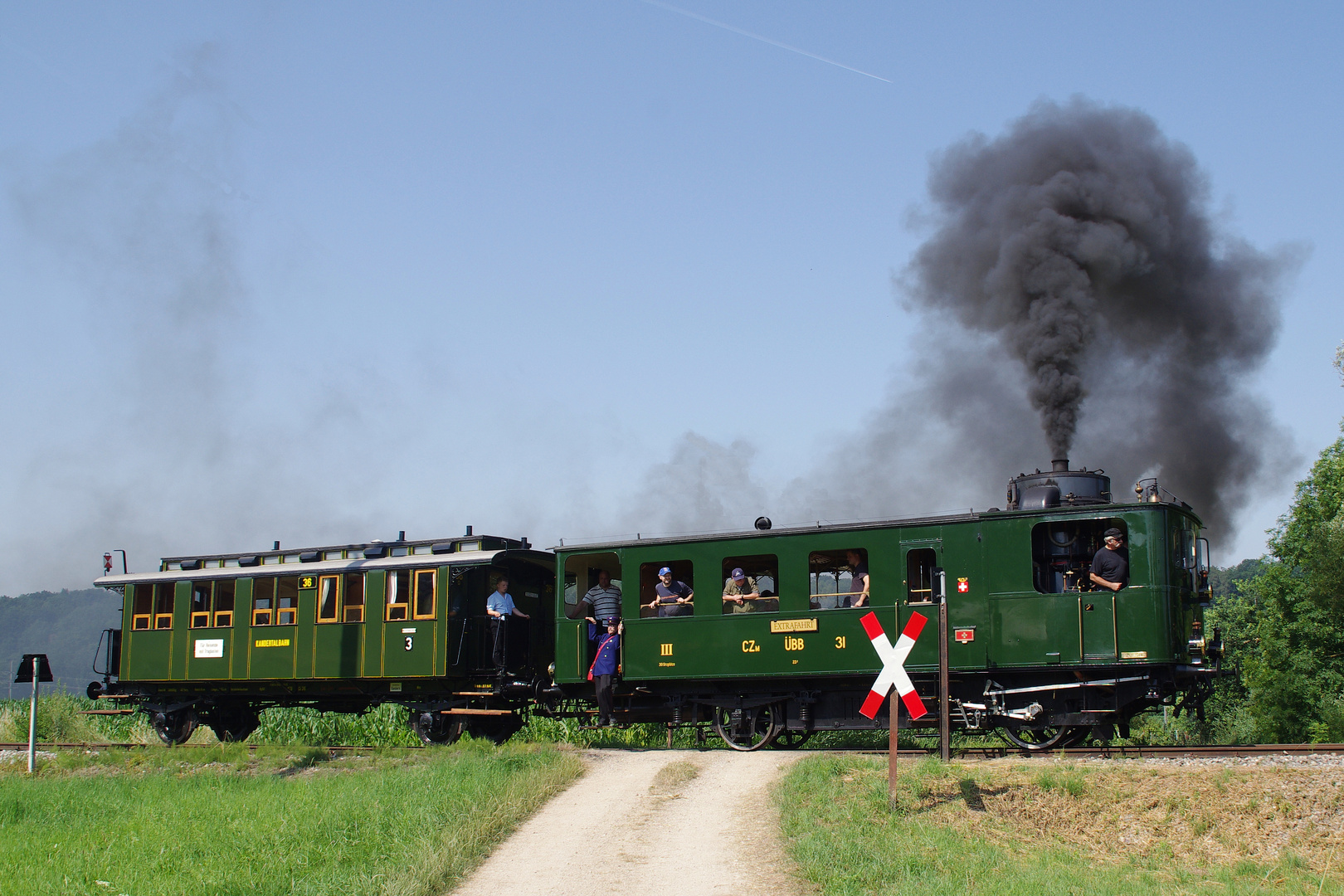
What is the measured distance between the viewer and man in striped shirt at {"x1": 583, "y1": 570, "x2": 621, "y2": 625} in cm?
1652

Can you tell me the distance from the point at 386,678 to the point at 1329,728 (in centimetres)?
3448

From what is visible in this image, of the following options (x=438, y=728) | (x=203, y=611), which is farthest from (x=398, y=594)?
(x=203, y=611)

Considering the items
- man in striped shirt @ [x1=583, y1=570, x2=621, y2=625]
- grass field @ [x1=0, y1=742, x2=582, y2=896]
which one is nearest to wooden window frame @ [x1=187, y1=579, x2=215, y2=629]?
grass field @ [x1=0, y1=742, x2=582, y2=896]

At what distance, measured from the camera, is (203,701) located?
2052 cm

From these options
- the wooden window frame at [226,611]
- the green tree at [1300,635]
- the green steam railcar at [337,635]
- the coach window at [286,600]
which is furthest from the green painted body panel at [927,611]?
the green tree at [1300,635]

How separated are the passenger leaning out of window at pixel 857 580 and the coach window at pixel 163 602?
12.7 m

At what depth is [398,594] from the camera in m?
18.1

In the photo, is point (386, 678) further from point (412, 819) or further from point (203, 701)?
point (412, 819)

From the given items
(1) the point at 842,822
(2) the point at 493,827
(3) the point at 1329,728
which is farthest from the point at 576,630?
(3) the point at 1329,728

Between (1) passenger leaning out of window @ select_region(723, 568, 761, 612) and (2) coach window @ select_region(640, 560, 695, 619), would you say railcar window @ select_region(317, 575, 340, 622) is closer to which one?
(2) coach window @ select_region(640, 560, 695, 619)

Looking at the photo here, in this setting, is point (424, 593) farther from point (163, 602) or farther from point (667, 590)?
point (163, 602)

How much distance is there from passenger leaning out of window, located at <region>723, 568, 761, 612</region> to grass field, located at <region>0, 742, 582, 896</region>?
10.3ft

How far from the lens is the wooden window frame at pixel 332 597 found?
61.0ft

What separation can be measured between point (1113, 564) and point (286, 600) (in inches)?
535
